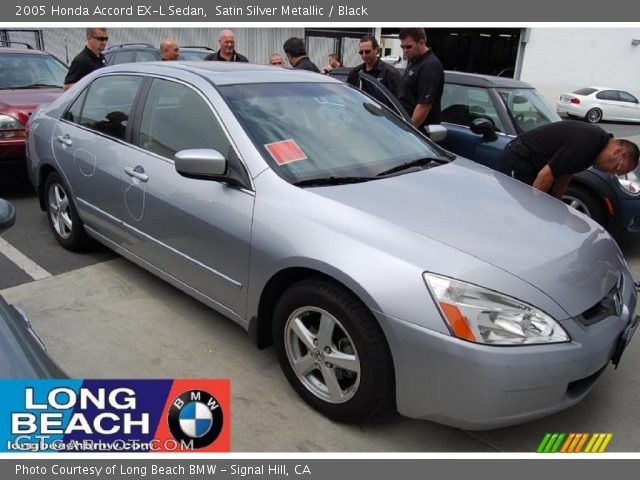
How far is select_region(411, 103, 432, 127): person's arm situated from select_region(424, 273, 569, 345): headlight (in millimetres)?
3064

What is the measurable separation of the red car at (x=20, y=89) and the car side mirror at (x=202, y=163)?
3705 millimetres

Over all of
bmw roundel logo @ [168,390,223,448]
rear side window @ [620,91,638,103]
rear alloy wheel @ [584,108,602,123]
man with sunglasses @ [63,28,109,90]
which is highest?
man with sunglasses @ [63,28,109,90]

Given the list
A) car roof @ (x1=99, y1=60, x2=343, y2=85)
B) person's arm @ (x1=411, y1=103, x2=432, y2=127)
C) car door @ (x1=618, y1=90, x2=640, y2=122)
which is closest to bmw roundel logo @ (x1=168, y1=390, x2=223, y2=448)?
car roof @ (x1=99, y1=60, x2=343, y2=85)

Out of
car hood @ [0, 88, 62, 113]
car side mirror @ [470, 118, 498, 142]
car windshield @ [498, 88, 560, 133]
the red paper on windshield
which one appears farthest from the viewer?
car hood @ [0, 88, 62, 113]

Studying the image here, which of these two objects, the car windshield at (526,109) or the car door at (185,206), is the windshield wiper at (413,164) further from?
the car windshield at (526,109)

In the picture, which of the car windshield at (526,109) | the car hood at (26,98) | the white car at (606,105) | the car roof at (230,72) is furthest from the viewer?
the white car at (606,105)

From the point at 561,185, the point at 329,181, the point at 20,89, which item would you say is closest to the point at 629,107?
the point at 561,185

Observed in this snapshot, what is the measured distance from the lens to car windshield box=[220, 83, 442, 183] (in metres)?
2.72

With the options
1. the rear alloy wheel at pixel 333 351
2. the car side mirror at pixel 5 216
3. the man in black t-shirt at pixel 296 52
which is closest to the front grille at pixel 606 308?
the rear alloy wheel at pixel 333 351

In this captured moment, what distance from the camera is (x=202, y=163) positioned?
2.58 meters

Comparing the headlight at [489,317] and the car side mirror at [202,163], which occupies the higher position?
the car side mirror at [202,163]

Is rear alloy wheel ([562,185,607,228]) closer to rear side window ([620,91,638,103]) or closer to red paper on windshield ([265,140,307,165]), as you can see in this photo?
red paper on windshield ([265,140,307,165])

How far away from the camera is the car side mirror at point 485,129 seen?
496cm

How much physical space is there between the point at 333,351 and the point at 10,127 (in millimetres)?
4714
